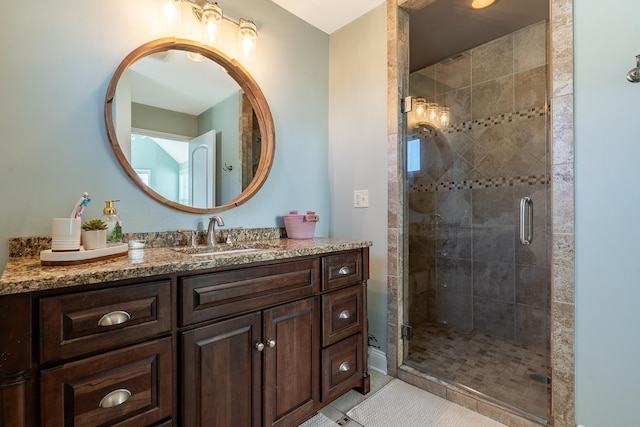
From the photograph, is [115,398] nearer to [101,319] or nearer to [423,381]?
[101,319]

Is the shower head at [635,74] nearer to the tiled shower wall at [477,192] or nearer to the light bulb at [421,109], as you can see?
the tiled shower wall at [477,192]

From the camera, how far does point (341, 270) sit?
1550 millimetres

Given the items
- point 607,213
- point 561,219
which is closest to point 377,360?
point 561,219

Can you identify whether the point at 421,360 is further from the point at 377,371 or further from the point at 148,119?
the point at 148,119

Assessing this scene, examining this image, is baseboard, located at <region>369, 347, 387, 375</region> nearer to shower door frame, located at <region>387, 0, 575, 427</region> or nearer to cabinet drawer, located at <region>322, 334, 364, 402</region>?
cabinet drawer, located at <region>322, 334, 364, 402</region>

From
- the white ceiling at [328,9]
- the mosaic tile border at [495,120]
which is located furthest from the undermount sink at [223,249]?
the mosaic tile border at [495,120]

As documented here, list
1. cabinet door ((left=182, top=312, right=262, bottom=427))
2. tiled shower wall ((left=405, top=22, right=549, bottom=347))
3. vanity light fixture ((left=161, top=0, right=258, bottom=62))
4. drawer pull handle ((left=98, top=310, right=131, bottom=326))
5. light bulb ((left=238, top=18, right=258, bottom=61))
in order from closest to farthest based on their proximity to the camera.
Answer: drawer pull handle ((left=98, top=310, right=131, bottom=326))
cabinet door ((left=182, top=312, right=262, bottom=427))
vanity light fixture ((left=161, top=0, right=258, bottom=62))
light bulb ((left=238, top=18, right=258, bottom=61))
tiled shower wall ((left=405, top=22, right=549, bottom=347))

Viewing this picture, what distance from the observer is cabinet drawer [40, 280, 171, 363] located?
78 cm

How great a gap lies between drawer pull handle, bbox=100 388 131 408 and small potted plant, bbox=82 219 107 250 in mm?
495

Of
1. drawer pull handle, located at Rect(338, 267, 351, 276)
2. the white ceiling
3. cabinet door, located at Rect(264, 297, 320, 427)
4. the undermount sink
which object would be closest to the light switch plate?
drawer pull handle, located at Rect(338, 267, 351, 276)

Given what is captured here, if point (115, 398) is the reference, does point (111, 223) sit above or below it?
above

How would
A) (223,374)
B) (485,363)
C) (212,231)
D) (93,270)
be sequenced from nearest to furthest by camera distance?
(93,270)
(223,374)
(212,231)
(485,363)

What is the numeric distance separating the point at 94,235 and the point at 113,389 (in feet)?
1.71

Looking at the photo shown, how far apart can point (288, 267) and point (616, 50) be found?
167 cm
